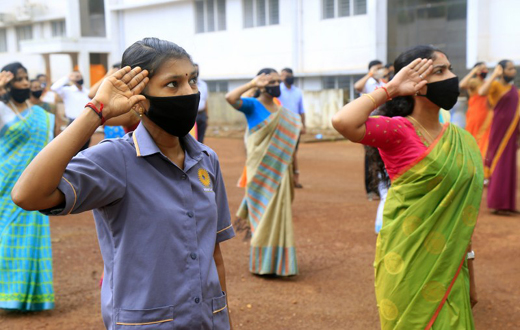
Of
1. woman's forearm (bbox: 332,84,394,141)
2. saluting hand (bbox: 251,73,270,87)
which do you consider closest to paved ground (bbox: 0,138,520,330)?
saluting hand (bbox: 251,73,270,87)

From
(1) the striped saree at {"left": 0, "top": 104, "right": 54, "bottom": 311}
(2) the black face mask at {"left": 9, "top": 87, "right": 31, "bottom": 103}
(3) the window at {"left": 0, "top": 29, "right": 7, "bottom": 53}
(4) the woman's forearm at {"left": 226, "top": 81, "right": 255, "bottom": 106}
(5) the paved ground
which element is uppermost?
(3) the window at {"left": 0, "top": 29, "right": 7, "bottom": 53}

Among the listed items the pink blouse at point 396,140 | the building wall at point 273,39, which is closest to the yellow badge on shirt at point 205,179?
the pink blouse at point 396,140

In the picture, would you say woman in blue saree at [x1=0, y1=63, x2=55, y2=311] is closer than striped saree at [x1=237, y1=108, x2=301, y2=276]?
Yes

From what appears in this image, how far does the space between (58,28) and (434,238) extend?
36764 mm

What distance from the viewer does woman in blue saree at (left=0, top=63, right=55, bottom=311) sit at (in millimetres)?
5297

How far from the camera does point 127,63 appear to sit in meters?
2.35

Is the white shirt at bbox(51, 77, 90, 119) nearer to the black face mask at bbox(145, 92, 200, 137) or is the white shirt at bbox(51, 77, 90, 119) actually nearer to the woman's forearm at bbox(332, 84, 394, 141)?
the woman's forearm at bbox(332, 84, 394, 141)

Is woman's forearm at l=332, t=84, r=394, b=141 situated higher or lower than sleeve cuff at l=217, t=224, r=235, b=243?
higher

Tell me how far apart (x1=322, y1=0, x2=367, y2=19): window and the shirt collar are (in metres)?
19.8

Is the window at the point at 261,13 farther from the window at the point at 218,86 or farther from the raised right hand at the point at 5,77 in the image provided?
the raised right hand at the point at 5,77

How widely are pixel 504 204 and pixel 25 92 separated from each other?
6.18 meters

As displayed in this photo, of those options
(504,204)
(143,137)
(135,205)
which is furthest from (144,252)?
(504,204)

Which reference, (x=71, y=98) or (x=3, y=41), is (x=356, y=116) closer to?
(x=71, y=98)

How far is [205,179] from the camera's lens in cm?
247
